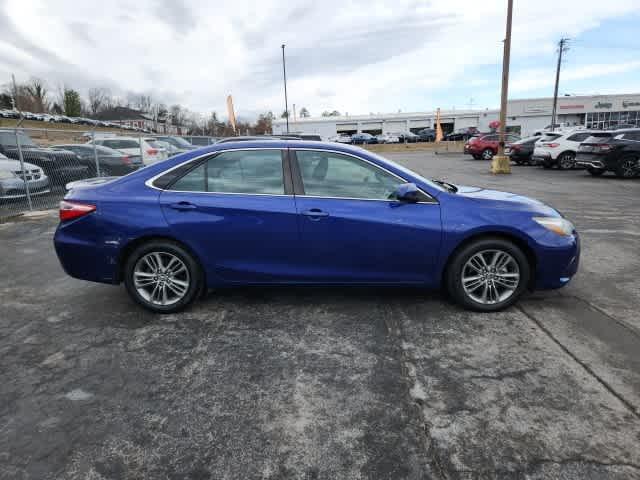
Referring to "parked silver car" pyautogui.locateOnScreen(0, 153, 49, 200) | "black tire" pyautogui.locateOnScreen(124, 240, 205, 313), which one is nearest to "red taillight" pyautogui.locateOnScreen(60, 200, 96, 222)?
"black tire" pyautogui.locateOnScreen(124, 240, 205, 313)

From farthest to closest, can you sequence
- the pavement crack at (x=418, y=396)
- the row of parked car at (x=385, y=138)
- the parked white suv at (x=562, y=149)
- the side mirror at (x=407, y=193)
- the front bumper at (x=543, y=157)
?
the row of parked car at (x=385, y=138) < the front bumper at (x=543, y=157) < the parked white suv at (x=562, y=149) < the side mirror at (x=407, y=193) < the pavement crack at (x=418, y=396)

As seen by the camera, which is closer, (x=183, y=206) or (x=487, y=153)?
(x=183, y=206)

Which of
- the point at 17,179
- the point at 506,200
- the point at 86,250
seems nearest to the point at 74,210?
the point at 86,250

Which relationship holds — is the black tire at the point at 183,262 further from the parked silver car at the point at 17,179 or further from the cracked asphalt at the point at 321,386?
the parked silver car at the point at 17,179

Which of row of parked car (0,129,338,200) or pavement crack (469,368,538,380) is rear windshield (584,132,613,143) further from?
pavement crack (469,368,538,380)

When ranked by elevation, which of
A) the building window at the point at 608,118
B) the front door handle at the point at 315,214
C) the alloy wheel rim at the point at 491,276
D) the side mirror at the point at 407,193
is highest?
the building window at the point at 608,118

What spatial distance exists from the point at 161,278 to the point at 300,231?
1372mm

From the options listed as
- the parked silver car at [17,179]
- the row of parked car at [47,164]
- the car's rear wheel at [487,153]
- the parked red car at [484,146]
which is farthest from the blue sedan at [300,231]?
the car's rear wheel at [487,153]

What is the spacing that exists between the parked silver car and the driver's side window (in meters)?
8.68

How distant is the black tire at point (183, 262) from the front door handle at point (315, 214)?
1116 millimetres

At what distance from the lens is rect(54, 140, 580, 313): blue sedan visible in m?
3.79

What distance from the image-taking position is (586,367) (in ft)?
9.82

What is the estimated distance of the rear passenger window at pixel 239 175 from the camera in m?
3.91

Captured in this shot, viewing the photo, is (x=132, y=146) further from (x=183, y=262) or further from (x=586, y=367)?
(x=586, y=367)
